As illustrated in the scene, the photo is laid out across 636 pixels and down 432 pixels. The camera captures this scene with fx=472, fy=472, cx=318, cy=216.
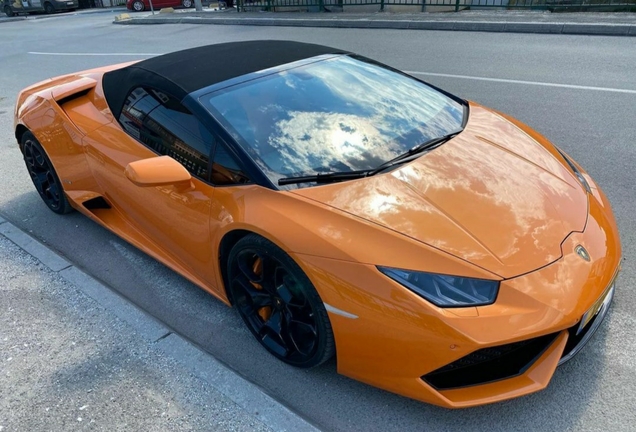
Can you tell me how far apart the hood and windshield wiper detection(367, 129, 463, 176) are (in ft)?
0.17

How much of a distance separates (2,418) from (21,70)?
10.6m

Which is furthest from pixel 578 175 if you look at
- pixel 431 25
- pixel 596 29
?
pixel 431 25

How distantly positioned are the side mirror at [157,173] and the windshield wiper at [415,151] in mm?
944

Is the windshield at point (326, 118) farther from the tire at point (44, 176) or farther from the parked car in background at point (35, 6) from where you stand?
the parked car in background at point (35, 6)

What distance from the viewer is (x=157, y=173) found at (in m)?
2.32

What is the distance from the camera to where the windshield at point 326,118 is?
2.35m

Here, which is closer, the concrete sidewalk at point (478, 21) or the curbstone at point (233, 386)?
the curbstone at point (233, 386)

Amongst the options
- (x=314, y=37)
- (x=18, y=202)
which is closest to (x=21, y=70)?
Answer: (x=314, y=37)

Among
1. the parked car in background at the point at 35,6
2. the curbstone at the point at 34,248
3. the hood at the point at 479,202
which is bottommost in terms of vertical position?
the curbstone at the point at 34,248

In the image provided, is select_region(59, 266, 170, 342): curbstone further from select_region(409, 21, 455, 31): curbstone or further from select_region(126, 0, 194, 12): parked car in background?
select_region(126, 0, 194, 12): parked car in background

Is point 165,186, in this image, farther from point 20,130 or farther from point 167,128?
point 20,130

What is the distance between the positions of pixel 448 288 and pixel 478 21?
35.4ft

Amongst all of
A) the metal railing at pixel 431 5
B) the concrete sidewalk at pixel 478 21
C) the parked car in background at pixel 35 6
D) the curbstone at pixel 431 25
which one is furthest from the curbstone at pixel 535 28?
the parked car in background at pixel 35 6

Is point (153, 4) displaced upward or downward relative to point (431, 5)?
downward
